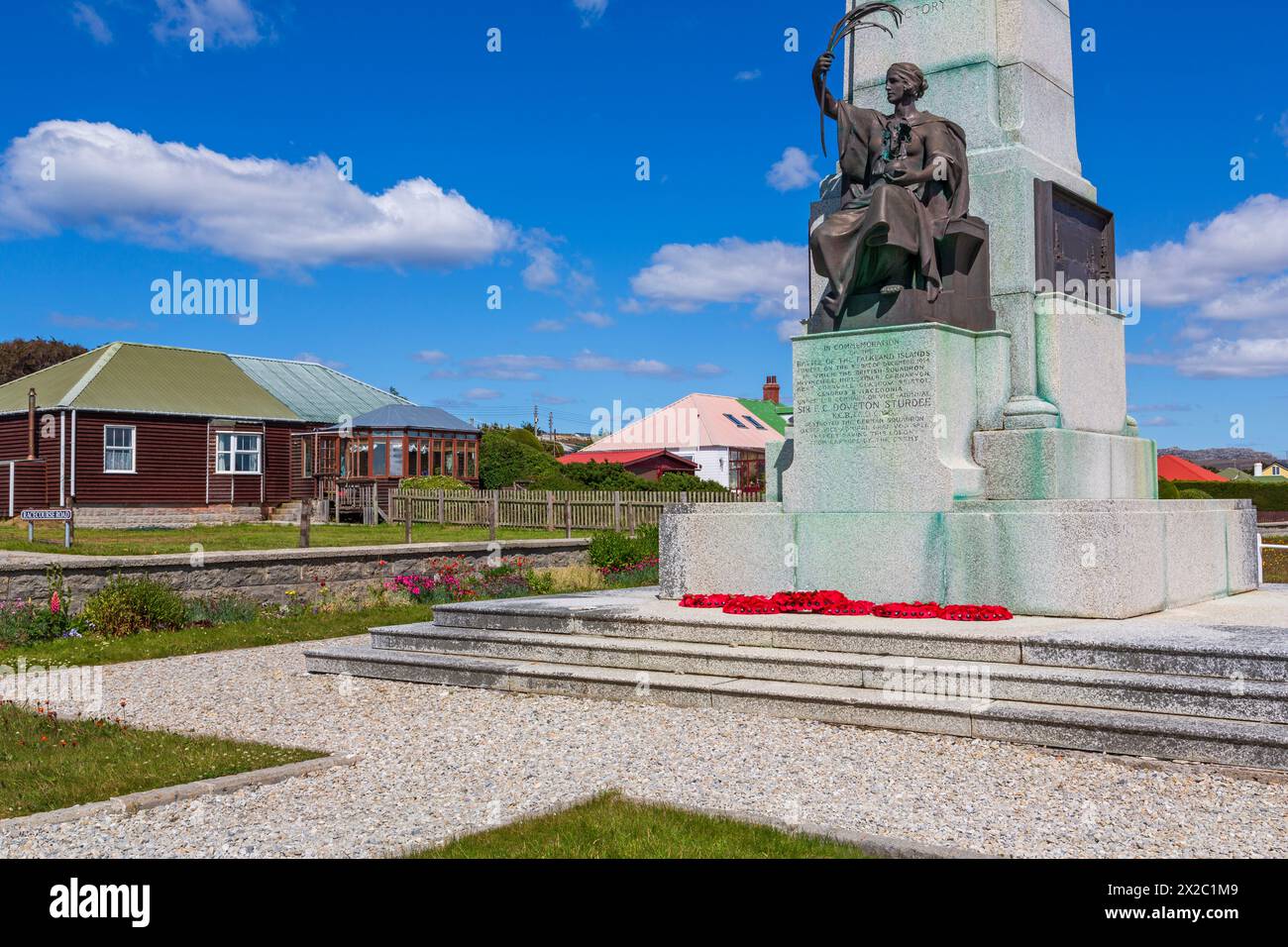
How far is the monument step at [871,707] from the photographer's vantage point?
5.89 meters

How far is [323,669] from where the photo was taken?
9.66 metres

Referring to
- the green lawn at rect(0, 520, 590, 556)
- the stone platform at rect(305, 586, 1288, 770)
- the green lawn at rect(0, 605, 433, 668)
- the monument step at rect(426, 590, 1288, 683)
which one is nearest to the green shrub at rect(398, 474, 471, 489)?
the green lawn at rect(0, 520, 590, 556)

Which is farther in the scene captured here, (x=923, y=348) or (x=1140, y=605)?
(x=923, y=348)

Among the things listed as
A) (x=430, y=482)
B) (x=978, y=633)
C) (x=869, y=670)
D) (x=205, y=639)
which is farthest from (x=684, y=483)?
(x=869, y=670)

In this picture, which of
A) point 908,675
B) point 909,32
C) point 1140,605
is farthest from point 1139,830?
point 909,32

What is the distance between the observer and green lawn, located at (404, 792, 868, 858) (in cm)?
442

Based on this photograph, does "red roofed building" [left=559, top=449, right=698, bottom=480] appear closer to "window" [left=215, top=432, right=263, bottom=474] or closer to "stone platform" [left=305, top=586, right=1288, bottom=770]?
"window" [left=215, top=432, right=263, bottom=474]

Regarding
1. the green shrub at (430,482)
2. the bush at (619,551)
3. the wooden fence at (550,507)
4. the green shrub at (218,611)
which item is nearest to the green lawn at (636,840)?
the green shrub at (218,611)

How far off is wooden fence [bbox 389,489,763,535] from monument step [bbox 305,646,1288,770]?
13957 mm

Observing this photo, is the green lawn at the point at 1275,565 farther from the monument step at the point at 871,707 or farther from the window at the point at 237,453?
the window at the point at 237,453

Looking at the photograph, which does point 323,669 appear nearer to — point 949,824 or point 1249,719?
point 949,824

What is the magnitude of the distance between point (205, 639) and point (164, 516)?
26480mm
